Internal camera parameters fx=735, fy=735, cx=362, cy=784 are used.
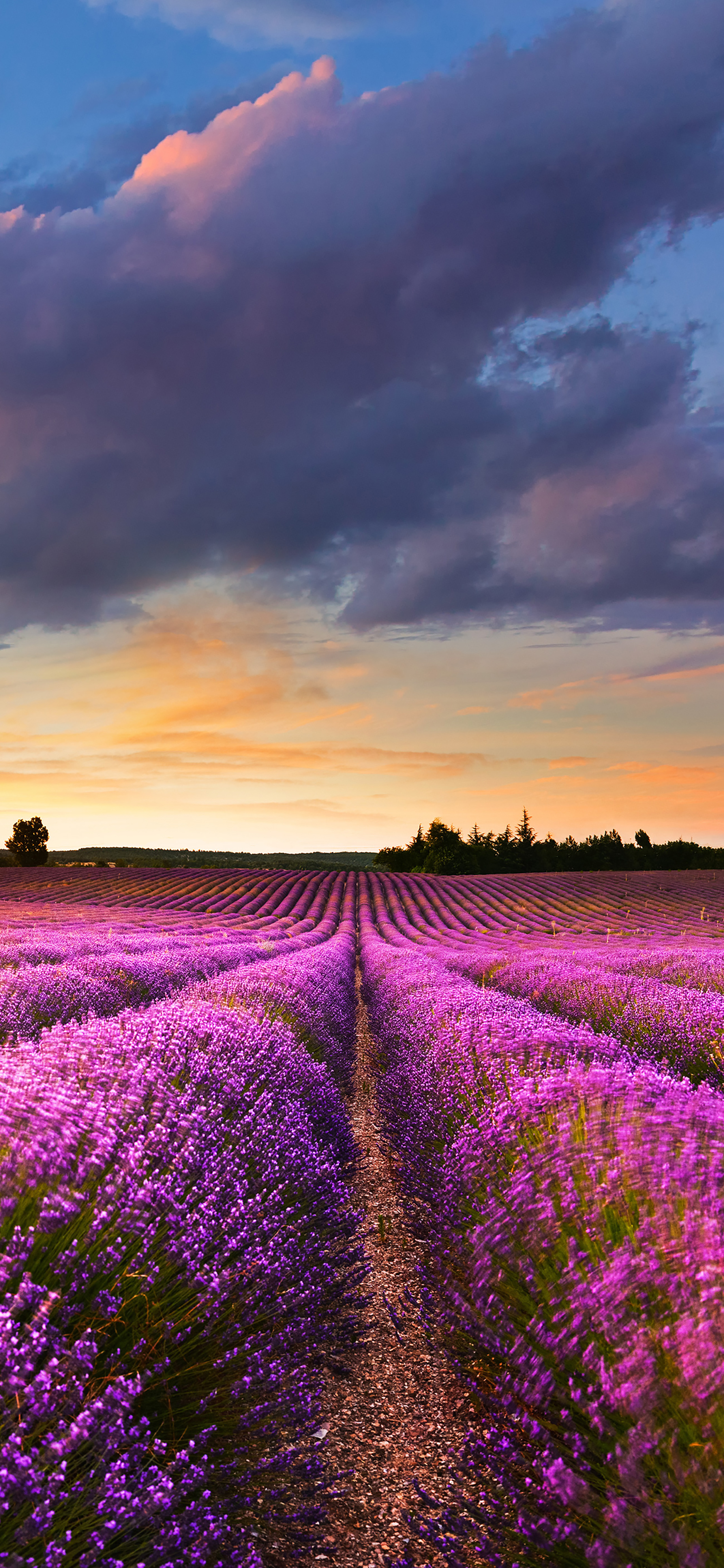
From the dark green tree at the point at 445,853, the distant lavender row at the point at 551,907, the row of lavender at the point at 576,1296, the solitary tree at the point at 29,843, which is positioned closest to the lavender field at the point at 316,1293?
the row of lavender at the point at 576,1296

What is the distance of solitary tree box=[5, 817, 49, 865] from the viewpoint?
59562mm

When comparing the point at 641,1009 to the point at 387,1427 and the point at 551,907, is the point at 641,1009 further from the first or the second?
the point at 551,907

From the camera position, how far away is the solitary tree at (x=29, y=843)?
59562mm

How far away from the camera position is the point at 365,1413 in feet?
8.99

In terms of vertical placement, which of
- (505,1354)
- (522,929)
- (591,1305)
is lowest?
(522,929)

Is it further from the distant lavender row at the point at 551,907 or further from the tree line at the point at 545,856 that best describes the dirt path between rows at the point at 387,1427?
the tree line at the point at 545,856

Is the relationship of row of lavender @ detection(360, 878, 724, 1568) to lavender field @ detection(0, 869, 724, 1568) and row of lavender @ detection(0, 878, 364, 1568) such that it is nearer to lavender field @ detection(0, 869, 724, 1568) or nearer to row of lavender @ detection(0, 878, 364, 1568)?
lavender field @ detection(0, 869, 724, 1568)

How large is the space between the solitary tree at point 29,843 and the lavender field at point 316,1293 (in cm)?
6098

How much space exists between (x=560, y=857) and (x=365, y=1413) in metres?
61.1

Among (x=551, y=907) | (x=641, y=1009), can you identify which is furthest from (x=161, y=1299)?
(x=551, y=907)

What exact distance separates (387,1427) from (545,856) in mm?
61957

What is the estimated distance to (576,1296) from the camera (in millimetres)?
2059

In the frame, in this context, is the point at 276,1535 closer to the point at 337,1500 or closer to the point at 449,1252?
the point at 337,1500

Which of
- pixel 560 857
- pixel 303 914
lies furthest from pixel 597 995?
pixel 560 857
